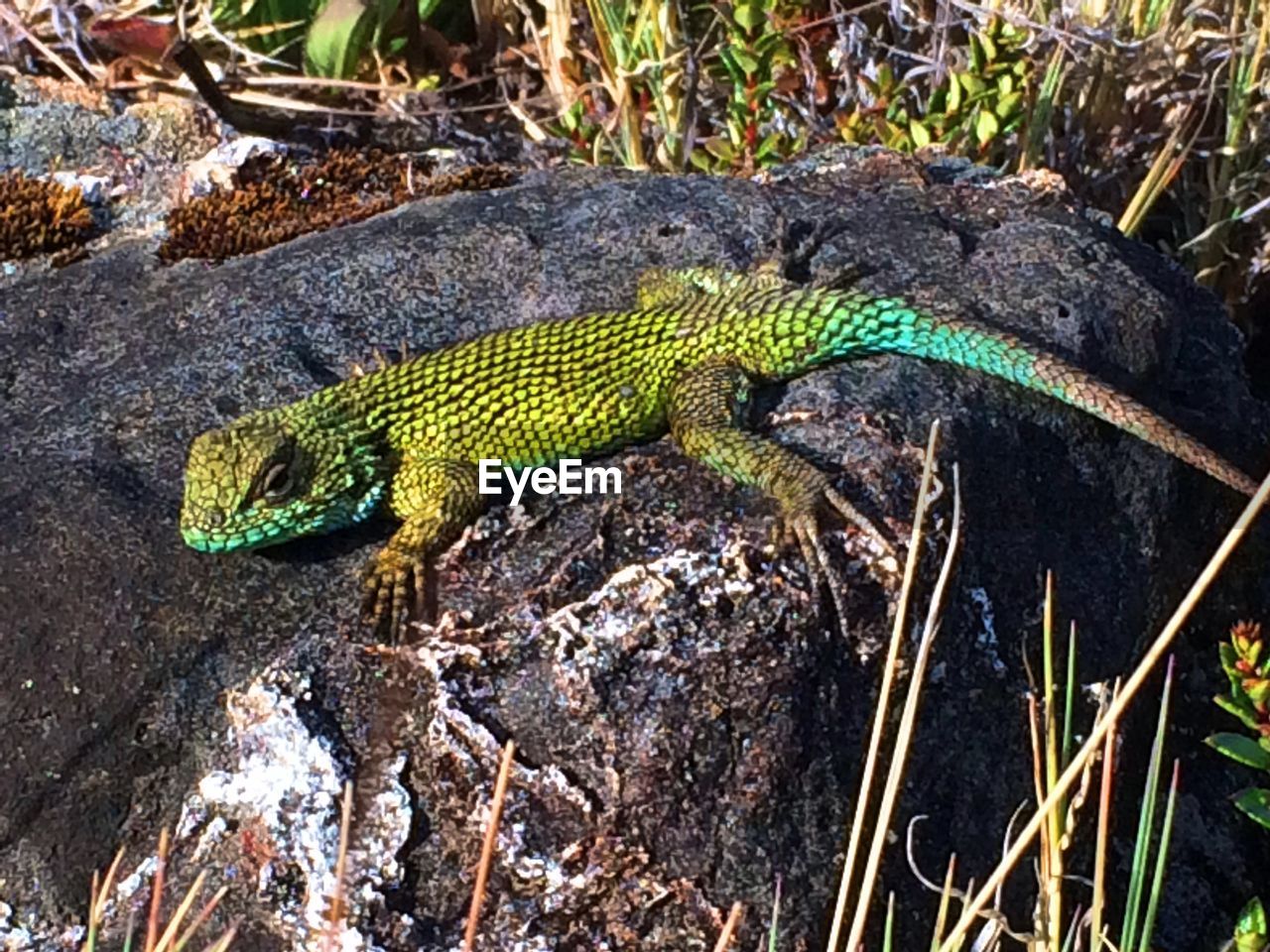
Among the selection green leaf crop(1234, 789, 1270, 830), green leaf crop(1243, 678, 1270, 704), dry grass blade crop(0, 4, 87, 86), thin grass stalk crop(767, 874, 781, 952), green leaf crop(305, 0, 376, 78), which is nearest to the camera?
thin grass stalk crop(767, 874, 781, 952)

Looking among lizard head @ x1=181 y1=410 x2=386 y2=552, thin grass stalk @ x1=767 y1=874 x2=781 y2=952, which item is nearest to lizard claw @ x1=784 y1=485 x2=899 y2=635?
thin grass stalk @ x1=767 y1=874 x2=781 y2=952

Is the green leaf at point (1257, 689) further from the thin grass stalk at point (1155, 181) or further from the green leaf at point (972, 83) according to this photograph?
the green leaf at point (972, 83)

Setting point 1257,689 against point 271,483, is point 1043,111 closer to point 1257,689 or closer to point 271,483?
point 1257,689

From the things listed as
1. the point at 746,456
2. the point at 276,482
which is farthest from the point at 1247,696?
the point at 276,482

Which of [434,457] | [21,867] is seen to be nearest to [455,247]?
[434,457]

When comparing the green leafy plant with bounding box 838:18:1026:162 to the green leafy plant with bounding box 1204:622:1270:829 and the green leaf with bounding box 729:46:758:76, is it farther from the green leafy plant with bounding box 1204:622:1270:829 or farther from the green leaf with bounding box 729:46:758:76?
the green leafy plant with bounding box 1204:622:1270:829

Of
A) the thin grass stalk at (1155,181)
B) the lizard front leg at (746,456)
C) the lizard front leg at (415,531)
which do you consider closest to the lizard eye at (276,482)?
the lizard front leg at (415,531)
